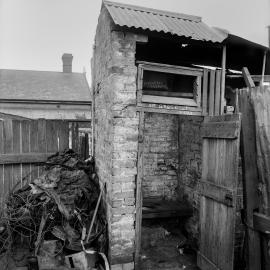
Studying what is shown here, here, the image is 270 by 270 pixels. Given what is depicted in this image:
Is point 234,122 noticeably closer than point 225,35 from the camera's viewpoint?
Yes

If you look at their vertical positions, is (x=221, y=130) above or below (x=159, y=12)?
below

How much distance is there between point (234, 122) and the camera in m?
4.00

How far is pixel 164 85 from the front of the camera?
16.4ft

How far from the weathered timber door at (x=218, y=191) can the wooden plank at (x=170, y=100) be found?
1.25ft

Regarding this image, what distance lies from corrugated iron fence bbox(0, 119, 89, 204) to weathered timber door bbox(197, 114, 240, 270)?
10.8 ft

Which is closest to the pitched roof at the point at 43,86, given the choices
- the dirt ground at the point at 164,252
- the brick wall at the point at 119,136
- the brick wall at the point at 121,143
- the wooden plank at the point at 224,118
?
the brick wall at the point at 119,136

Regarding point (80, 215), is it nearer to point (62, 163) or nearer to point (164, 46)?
point (62, 163)

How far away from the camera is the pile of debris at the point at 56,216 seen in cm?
474

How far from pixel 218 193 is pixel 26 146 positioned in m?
Result: 4.07

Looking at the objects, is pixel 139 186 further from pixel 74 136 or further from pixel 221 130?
pixel 74 136

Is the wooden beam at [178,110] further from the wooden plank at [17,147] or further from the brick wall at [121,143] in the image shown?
the wooden plank at [17,147]

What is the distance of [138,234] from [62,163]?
2317mm

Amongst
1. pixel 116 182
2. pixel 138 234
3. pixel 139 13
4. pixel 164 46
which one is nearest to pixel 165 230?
pixel 138 234

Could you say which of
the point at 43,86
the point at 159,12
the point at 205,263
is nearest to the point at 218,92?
the point at 159,12
